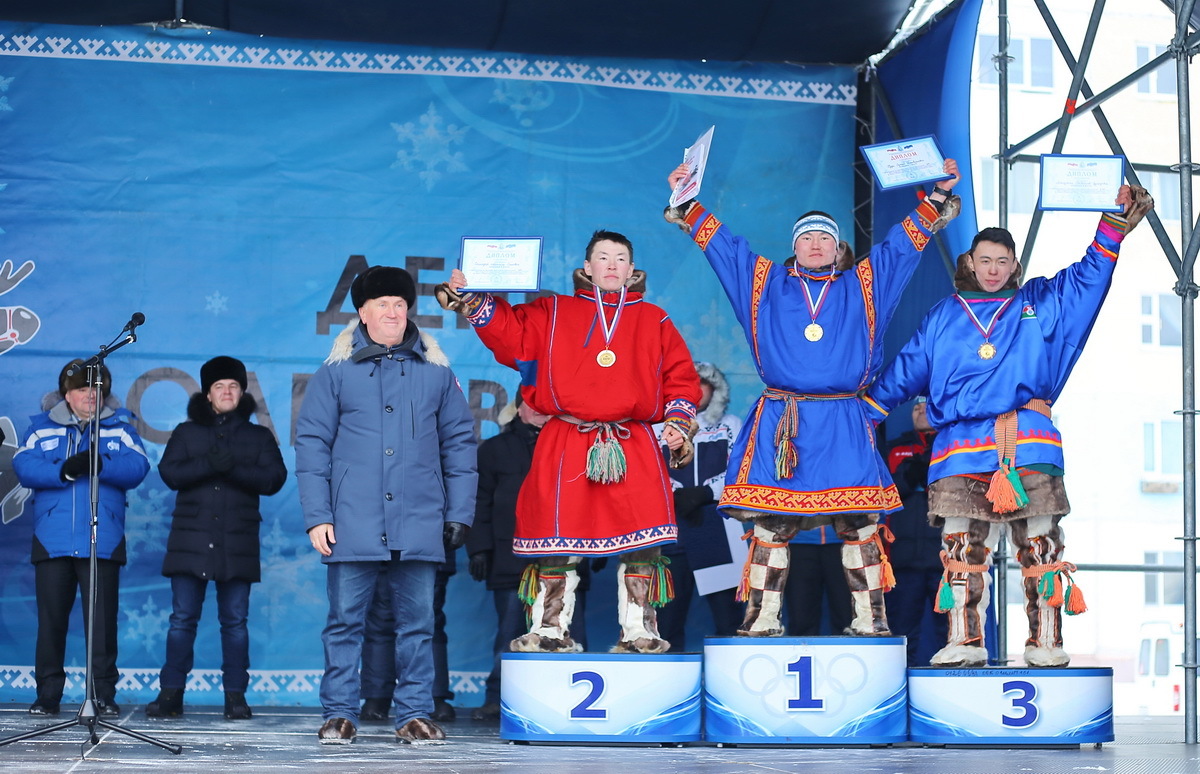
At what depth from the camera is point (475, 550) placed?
5262 millimetres

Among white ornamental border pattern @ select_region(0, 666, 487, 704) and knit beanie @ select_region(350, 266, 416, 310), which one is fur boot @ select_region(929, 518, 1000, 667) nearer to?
knit beanie @ select_region(350, 266, 416, 310)

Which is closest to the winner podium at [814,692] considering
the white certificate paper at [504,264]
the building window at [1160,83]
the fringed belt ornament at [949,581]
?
the fringed belt ornament at [949,581]

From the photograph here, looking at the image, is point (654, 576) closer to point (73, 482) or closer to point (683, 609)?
point (683, 609)

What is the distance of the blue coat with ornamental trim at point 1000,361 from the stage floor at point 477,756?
0.96m

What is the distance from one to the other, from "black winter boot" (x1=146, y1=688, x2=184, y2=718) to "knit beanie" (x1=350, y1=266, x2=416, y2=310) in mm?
1842

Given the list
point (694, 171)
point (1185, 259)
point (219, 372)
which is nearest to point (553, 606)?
point (694, 171)

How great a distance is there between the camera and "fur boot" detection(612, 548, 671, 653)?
4.16m

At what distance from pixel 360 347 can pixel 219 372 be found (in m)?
1.36

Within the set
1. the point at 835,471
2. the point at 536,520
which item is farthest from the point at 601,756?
the point at 835,471

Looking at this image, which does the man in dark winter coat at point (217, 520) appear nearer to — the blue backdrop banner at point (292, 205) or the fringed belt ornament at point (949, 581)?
the blue backdrop banner at point (292, 205)

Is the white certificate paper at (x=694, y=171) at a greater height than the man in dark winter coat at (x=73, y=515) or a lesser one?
greater

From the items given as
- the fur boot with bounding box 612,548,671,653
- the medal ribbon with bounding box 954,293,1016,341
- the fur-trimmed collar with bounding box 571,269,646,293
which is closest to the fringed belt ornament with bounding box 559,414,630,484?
the fur boot with bounding box 612,548,671,653

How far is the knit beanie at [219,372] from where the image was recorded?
17.1ft

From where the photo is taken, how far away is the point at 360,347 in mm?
4109
